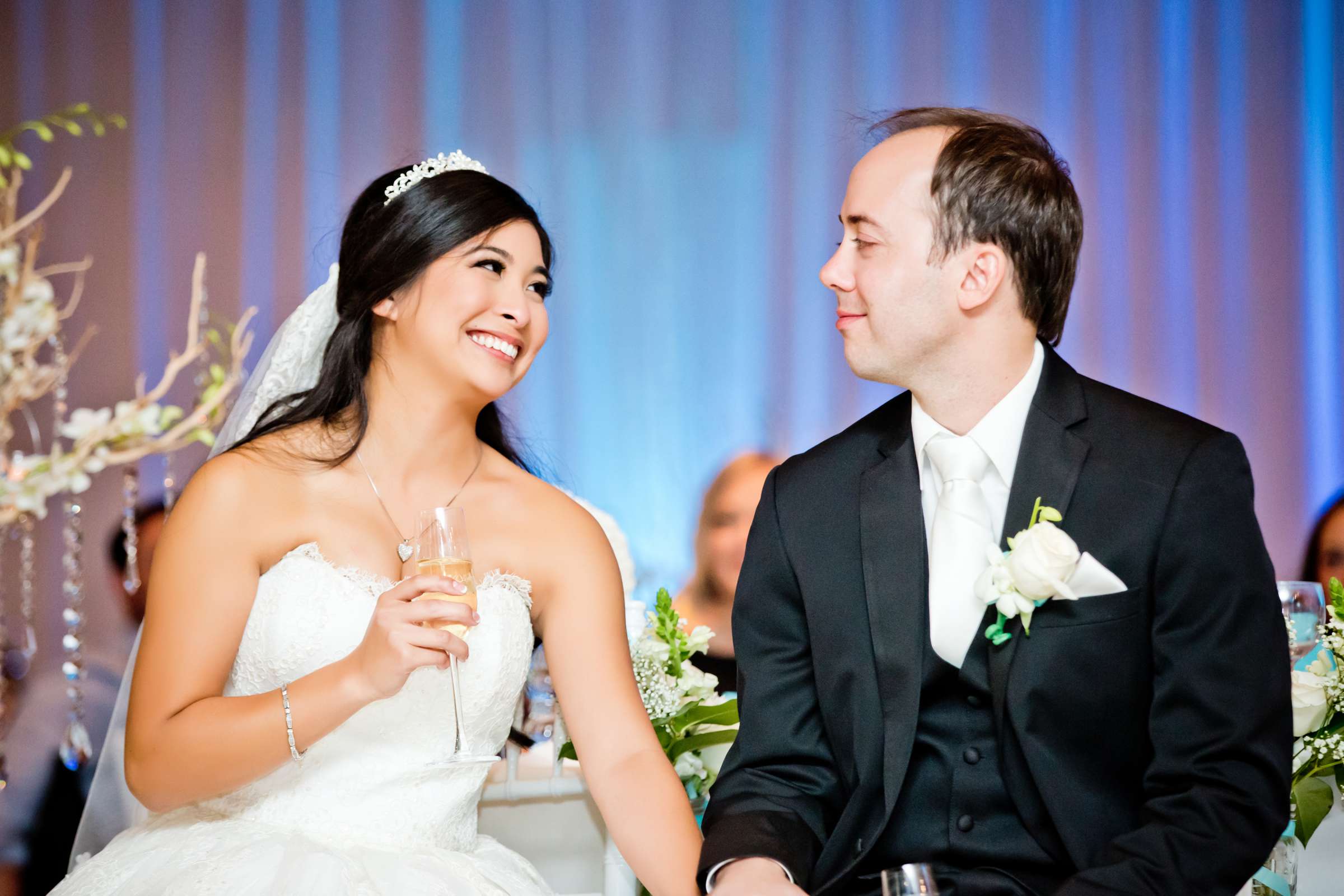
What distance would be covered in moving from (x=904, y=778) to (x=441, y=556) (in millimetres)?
815

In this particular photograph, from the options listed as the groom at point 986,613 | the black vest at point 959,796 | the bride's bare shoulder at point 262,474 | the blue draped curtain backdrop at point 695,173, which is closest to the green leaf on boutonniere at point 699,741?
the groom at point 986,613

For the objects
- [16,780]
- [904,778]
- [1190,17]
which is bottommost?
[16,780]

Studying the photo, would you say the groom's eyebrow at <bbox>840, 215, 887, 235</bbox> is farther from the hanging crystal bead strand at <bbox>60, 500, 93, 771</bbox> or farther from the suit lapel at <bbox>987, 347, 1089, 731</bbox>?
the hanging crystal bead strand at <bbox>60, 500, 93, 771</bbox>

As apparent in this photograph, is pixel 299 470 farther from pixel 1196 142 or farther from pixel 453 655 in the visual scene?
pixel 1196 142

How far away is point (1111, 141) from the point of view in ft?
18.8

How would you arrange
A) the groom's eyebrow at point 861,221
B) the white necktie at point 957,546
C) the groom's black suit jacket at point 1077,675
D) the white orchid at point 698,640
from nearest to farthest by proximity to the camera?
the groom's black suit jacket at point 1077,675, the white necktie at point 957,546, the groom's eyebrow at point 861,221, the white orchid at point 698,640

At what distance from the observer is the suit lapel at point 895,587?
6.72ft

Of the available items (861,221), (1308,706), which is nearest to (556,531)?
(861,221)

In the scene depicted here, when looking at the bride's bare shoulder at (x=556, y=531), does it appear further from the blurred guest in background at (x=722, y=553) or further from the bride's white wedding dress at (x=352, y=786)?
the blurred guest in background at (x=722, y=553)

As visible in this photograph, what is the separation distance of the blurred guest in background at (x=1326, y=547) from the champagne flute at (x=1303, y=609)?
3258mm

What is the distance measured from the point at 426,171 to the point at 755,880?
1616 millimetres

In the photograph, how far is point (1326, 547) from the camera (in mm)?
5637

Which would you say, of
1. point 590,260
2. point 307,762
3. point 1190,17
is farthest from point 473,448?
point 1190,17

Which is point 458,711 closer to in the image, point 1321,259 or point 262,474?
point 262,474
